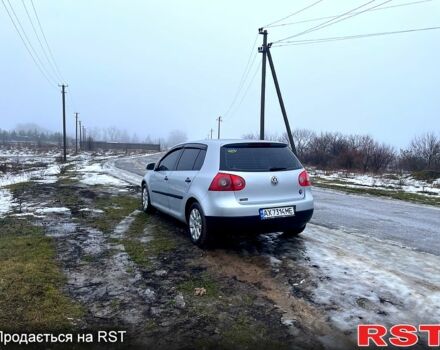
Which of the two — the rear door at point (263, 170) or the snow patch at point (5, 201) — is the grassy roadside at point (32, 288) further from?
the snow patch at point (5, 201)

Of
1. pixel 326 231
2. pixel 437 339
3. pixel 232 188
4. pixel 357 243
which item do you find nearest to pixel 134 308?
pixel 232 188

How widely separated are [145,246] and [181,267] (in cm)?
115

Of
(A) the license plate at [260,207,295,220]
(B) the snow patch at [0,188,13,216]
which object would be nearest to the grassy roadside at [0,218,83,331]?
(A) the license plate at [260,207,295,220]

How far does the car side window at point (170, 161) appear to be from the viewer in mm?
7230

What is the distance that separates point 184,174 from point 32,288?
300 cm

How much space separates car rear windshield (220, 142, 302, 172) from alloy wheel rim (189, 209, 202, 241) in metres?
0.89

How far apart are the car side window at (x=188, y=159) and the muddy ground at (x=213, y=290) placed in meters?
1.19

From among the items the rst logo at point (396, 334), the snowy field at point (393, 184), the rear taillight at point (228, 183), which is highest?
the rear taillight at point (228, 183)

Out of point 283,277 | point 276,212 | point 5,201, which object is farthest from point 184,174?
point 5,201

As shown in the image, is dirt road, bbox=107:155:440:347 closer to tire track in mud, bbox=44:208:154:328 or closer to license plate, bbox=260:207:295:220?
license plate, bbox=260:207:295:220

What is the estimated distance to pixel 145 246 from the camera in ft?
19.5

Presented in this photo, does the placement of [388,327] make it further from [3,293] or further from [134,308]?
[3,293]

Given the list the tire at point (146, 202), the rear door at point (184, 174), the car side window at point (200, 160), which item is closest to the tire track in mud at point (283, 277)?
the rear door at point (184, 174)

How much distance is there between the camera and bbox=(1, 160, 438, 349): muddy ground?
3.33 m
